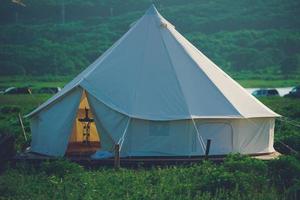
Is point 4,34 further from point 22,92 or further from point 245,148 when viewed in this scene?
point 245,148

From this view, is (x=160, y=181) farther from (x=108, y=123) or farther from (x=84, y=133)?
(x=84, y=133)

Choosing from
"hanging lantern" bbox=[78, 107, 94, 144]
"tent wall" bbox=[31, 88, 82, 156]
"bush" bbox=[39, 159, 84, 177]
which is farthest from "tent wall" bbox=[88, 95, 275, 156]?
"bush" bbox=[39, 159, 84, 177]

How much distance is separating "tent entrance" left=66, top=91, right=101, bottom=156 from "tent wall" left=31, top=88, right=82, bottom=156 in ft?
3.11

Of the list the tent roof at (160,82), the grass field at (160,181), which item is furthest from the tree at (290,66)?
the grass field at (160,181)

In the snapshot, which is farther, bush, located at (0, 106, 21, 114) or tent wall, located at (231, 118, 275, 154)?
bush, located at (0, 106, 21, 114)

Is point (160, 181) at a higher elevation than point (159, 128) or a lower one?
lower

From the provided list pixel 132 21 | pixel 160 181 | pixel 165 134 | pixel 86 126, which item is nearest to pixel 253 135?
pixel 165 134

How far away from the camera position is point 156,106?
75.2ft

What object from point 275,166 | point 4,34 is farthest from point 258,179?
point 4,34

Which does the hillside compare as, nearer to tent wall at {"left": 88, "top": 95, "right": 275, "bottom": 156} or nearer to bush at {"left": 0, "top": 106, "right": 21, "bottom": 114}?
bush at {"left": 0, "top": 106, "right": 21, "bottom": 114}

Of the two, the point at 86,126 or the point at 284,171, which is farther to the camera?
the point at 86,126

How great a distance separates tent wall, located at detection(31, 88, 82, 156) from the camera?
927 inches

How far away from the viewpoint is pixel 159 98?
23.2m

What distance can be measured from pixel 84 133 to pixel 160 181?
1011 cm
